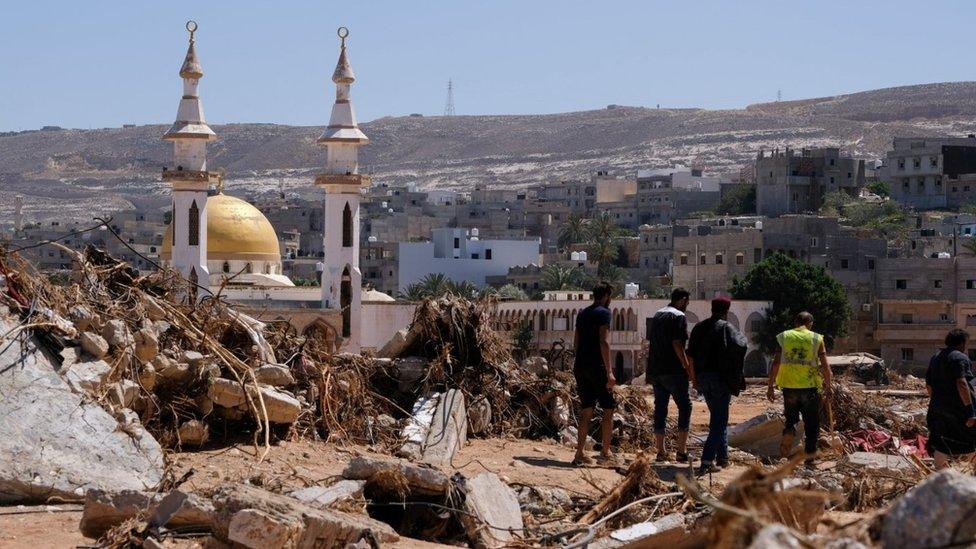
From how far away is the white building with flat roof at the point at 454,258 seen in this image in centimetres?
8475

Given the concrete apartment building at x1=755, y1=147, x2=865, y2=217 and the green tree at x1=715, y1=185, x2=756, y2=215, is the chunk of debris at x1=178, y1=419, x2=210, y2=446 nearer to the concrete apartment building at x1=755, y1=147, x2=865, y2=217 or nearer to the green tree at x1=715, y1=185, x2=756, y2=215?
the concrete apartment building at x1=755, y1=147, x2=865, y2=217

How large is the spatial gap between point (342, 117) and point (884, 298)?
77.7 ft

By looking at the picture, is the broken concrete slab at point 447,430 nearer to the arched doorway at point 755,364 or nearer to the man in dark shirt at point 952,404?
the man in dark shirt at point 952,404

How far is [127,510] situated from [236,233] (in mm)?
48179

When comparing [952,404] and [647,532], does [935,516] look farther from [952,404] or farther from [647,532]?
[952,404]

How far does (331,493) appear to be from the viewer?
903cm

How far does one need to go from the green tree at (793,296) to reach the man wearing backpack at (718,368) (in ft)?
142

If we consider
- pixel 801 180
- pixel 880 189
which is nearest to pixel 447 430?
pixel 801 180

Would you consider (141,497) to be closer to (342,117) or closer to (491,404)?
(491,404)

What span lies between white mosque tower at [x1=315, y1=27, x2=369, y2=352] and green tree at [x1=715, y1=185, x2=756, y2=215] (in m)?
60.0

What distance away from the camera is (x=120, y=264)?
12680 millimetres

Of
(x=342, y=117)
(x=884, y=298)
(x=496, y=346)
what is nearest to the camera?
(x=496, y=346)

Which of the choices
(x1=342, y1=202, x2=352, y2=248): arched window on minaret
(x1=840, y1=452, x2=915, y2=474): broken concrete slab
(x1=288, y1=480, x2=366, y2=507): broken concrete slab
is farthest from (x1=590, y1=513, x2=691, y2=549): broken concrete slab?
(x1=342, y1=202, x2=352, y2=248): arched window on minaret

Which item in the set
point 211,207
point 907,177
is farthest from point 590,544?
point 907,177
